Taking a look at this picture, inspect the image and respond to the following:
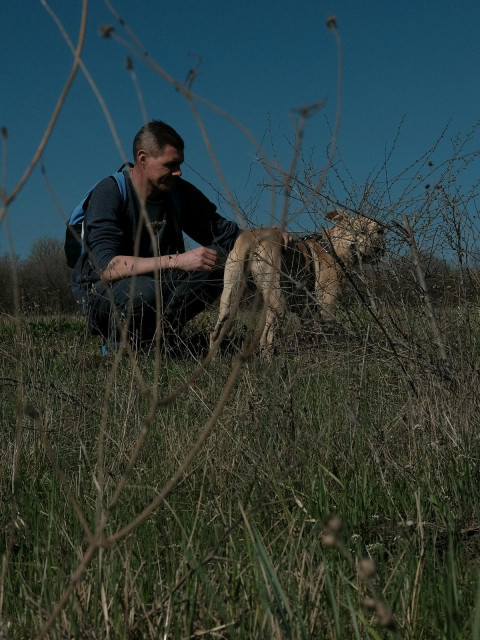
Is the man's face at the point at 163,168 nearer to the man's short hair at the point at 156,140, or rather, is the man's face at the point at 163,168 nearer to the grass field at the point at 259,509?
the man's short hair at the point at 156,140

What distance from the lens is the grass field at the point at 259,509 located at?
153 centimetres

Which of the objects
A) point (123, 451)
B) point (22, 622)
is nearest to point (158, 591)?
point (22, 622)

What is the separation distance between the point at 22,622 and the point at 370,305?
7.55 feet

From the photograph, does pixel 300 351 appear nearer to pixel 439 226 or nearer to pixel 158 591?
pixel 439 226

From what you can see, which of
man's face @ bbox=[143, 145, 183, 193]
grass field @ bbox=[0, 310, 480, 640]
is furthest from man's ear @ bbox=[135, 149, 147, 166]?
grass field @ bbox=[0, 310, 480, 640]

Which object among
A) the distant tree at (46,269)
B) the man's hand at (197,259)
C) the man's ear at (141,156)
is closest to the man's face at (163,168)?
the man's ear at (141,156)

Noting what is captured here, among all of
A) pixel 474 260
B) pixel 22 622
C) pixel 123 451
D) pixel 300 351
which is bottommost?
pixel 22 622

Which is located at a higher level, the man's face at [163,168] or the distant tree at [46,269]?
the distant tree at [46,269]

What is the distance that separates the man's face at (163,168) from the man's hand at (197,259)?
2.35ft

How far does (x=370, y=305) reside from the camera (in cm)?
353

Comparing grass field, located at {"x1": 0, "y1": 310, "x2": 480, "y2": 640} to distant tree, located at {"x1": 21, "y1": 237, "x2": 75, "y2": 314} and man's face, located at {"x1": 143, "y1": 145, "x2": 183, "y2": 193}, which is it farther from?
distant tree, located at {"x1": 21, "y1": 237, "x2": 75, "y2": 314}

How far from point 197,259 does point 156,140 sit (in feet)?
3.86

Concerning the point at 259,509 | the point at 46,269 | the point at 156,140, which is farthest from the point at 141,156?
the point at 46,269

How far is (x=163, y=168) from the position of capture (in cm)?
611
